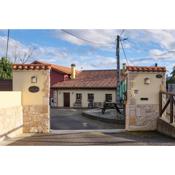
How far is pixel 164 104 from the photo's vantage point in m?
7.49

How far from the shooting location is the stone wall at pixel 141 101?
755 centimetres

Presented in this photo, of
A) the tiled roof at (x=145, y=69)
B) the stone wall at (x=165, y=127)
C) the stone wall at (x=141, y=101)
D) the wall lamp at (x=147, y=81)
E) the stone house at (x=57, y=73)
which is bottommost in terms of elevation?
the stone wall at (x=165, y=127)

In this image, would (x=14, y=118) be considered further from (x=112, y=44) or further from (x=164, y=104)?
(x=164, y=104)

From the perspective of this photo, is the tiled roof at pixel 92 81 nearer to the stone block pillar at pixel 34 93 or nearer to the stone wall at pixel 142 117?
the stone block pillar at pixel 34 93

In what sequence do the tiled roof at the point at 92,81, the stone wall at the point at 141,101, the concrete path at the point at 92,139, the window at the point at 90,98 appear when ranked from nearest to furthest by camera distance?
the concrete path at the point at 92,139 < the tiled roof at the point at 92,81 < the window at the point at 90,98 < the stone wall at the point at 141,101

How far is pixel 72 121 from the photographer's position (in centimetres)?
764

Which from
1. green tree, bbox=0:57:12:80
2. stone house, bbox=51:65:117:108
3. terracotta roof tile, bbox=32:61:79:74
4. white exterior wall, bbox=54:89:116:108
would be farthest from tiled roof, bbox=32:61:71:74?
green tree, bbox=0:57:12:80

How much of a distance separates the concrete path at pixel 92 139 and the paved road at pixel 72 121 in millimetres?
360

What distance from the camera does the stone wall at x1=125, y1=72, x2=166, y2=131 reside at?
24.8 feet

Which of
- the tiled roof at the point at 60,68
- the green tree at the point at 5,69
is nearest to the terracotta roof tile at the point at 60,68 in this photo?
the tiled roof at the point at 60,68

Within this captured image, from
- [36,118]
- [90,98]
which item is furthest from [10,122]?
[90,98]
